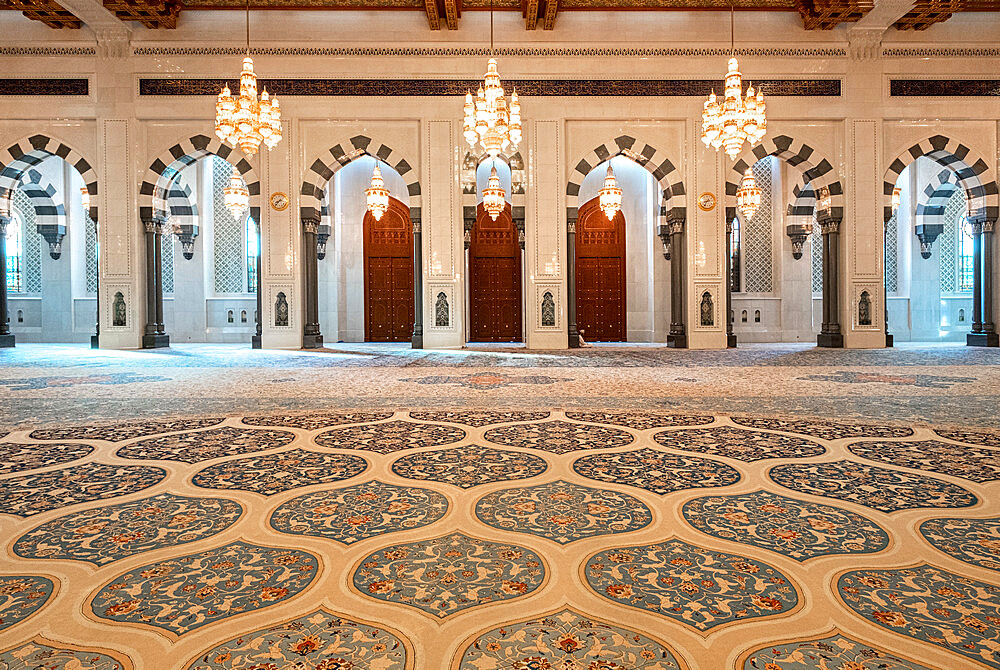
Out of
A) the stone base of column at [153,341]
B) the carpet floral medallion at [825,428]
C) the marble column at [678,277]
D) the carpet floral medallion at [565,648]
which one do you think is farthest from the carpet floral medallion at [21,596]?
the stone base of column at [153,341]

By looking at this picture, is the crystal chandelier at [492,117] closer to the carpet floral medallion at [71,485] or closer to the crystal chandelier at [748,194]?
the crystal chandelier at [748,194]

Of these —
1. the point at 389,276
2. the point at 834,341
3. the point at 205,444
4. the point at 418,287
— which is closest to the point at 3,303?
the point at 389,276

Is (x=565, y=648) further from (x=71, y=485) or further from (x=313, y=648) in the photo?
(x=71, y=485)

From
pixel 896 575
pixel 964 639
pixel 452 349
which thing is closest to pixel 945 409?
pixel 896 575

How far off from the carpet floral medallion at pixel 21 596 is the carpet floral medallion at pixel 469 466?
924mm

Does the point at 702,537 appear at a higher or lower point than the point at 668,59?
lower

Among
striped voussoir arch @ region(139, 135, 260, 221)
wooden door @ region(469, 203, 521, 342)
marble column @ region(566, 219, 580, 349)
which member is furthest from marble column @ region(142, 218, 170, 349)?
marble column @ region(566, 219, 580, 349)

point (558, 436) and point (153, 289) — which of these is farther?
point (153, 289)

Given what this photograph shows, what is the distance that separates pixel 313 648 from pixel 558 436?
1.61m

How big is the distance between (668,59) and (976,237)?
5468mm

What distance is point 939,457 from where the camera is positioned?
197 centimetres

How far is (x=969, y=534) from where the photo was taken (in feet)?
4.26

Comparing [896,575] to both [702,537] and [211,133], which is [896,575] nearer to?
[702,537]

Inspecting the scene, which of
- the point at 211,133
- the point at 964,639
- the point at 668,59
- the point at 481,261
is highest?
the point at 668,59
